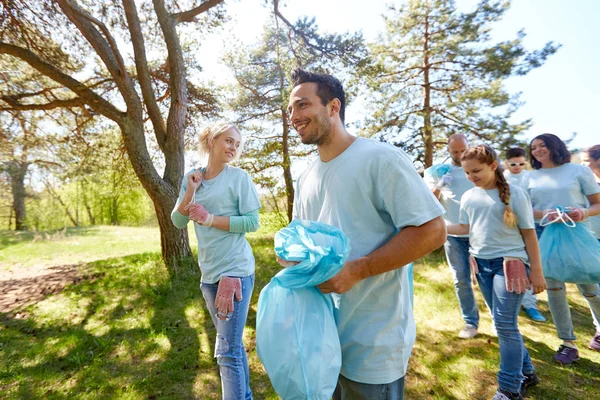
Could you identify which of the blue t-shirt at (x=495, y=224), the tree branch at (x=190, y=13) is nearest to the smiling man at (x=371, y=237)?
the blue t-shirt at (x=495, y=224)

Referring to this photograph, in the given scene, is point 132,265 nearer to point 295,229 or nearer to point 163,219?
point 163,219

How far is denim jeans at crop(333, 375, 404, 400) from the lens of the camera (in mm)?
1152

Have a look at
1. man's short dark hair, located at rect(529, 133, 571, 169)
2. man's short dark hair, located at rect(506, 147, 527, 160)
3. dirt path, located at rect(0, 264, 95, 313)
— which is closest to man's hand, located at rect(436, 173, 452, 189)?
man's short dark hair, located at rect(529, 133, 571, 169)

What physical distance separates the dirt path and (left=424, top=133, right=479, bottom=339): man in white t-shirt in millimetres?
7098

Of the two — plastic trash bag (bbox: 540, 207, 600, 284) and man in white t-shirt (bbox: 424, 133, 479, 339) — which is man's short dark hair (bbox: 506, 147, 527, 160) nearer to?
man in white t-shirt (bbox: 424, 133, 479, 339)

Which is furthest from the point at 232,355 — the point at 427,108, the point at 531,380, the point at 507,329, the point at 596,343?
the point at 427,108

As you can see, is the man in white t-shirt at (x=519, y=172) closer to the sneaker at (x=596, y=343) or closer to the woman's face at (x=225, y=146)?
the sneaker at (x=596, y=343)

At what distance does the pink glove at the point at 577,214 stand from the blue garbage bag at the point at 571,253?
0.20 feet

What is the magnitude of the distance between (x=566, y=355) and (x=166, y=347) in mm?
4497

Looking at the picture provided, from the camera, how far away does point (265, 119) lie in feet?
38.9

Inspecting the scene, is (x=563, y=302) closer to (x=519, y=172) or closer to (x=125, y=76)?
(x=519, y=172)

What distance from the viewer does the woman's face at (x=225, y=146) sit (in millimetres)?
2137

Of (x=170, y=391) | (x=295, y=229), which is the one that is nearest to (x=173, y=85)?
(x=170, y=391)

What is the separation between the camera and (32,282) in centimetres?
641
